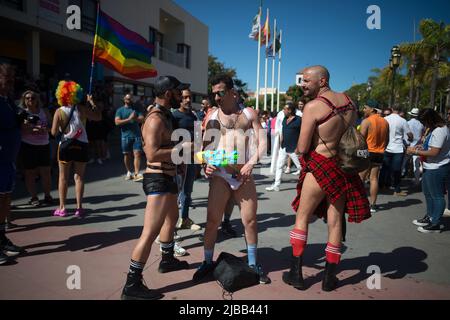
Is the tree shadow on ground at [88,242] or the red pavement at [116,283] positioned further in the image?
the tree shadow on ground at [88,242]

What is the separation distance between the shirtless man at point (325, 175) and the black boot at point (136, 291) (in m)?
1.35

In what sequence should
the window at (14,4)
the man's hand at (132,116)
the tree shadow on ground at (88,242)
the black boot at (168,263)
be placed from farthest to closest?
the window at (14,4), the man's hand at (132,116), the tree shadow on ground at (88,242), the black boot at (168,263)

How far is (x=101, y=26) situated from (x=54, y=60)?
14.0m

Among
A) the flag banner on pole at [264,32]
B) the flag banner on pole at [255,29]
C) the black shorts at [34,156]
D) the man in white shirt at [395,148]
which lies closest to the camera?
the black shorts at [34,156]

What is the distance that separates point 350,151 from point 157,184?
5.93 feet

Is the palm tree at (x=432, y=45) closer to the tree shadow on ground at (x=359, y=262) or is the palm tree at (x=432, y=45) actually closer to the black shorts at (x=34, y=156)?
the tree shadow on ground at (x=359, y=262)

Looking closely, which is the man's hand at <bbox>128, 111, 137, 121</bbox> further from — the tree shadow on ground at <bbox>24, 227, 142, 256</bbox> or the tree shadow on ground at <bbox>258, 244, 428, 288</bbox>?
the tree shadow on ground at <bbox>258, 244, 428, 288</bbox>

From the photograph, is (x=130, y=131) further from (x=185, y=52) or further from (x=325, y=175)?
(x=185, y=52)

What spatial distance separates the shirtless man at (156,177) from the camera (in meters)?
2.67

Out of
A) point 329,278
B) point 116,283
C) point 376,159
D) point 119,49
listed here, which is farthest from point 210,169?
point 376,159

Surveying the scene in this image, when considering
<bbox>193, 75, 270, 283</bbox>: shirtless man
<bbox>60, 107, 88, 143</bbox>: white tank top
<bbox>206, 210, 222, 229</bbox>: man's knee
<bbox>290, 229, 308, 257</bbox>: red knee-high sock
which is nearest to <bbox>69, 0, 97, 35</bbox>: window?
<bbox>60, 107, 88, 143</bbox>: white tank top

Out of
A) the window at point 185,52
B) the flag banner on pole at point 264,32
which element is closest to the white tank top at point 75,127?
the flag banner on pole at point 264,32

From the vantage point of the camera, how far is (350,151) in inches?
108
